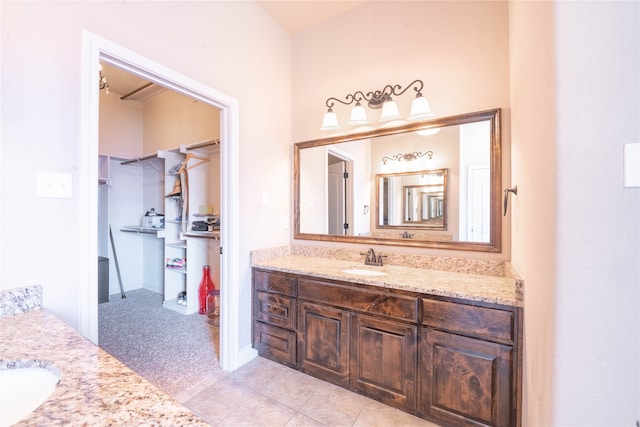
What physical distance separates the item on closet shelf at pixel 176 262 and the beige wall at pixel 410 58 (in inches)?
86.9

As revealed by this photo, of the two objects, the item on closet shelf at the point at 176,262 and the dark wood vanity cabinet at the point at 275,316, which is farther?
the item on closet shelf at the point at 176,262

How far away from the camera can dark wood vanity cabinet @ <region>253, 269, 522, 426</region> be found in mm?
1352

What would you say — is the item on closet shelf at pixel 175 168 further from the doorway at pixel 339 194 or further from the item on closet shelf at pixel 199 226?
the doorway at pixel 339 194

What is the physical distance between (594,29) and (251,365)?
103 inches

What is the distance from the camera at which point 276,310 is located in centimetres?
213

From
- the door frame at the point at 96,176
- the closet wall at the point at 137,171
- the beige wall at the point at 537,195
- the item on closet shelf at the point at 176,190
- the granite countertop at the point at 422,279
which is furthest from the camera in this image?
the closet wall at the point at 137,171

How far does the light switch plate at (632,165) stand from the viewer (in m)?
0.68

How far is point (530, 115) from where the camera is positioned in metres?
1.10

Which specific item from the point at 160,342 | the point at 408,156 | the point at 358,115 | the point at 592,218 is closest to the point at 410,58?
the point at 358,115

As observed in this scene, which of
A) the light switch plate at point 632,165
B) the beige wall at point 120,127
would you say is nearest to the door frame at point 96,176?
→ the light switch plate at point 632,165

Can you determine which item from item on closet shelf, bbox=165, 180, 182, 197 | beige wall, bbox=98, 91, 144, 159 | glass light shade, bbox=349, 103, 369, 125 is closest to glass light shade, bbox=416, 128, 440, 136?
glass light shade, bbox=349, 103, 369, 125

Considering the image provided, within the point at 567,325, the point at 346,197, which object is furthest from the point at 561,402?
the point at 346,197

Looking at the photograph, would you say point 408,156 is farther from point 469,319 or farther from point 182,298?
point 182,298

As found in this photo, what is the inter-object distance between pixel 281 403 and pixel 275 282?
2.64 feet
